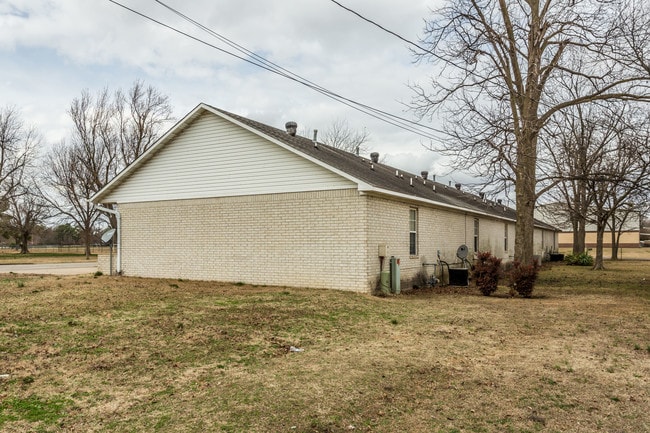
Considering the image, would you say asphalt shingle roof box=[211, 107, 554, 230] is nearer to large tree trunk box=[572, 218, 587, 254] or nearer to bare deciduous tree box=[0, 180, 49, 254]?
large tree trunk box=[572, 218, 587, 254]

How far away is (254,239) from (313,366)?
9.30 meters

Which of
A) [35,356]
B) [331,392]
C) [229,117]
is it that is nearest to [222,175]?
[229,117]

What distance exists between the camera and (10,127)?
4197cm

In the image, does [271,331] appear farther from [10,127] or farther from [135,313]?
[10,127]

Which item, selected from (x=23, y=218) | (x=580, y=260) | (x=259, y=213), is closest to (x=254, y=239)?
(x=259, y=213)

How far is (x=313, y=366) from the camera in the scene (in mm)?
6266

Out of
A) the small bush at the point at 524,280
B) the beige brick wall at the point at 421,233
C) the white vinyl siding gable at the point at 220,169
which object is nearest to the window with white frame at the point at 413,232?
the beige brick wall at the point at 421,233

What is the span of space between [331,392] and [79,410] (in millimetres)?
2519

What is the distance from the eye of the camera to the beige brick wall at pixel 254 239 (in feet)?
44.6

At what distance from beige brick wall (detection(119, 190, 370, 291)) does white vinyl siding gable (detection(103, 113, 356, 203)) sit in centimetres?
32

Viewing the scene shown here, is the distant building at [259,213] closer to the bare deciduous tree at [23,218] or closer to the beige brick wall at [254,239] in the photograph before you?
the beige brick wall at [254,239]

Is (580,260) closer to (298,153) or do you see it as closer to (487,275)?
(487,275)

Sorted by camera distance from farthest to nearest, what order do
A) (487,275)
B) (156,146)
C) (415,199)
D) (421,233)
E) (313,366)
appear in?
(421,233) → (156,146) → (415,199) → (487,275) → (313,366)

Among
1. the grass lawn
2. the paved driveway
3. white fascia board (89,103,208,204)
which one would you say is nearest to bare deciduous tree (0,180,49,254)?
the paved driveway
